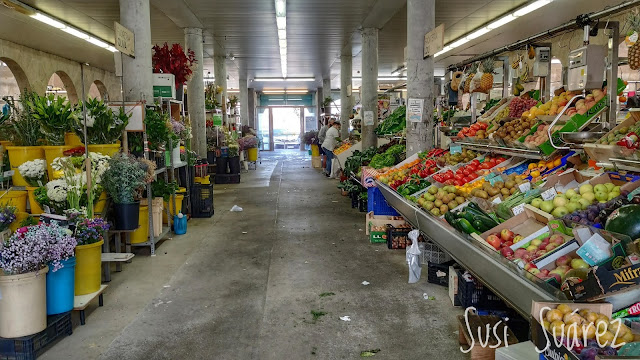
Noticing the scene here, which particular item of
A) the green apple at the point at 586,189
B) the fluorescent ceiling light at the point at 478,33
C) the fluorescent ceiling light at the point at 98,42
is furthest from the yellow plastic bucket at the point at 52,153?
the fluorescent ceiling light at the point at 478,33

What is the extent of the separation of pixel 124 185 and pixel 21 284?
1864 mm

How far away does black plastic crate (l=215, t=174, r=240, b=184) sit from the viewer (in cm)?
1342

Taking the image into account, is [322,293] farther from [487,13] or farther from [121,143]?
[487,13]

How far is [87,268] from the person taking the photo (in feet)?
13.2

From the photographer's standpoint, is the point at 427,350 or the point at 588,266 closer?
the point at 588,266

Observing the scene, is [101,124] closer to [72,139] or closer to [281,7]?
[72,139]

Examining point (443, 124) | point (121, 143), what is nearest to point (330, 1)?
point (443, 124)

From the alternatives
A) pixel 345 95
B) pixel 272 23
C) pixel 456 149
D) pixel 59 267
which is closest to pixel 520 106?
pixel 456 149

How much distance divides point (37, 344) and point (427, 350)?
2746mm

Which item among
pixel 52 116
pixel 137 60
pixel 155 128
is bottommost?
pixel 155 128

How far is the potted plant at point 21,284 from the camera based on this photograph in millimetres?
Answer: 3248

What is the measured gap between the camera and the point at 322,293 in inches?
181

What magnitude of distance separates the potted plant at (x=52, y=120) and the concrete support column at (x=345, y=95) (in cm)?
1105

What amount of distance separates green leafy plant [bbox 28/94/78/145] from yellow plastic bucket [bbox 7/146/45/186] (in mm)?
185
